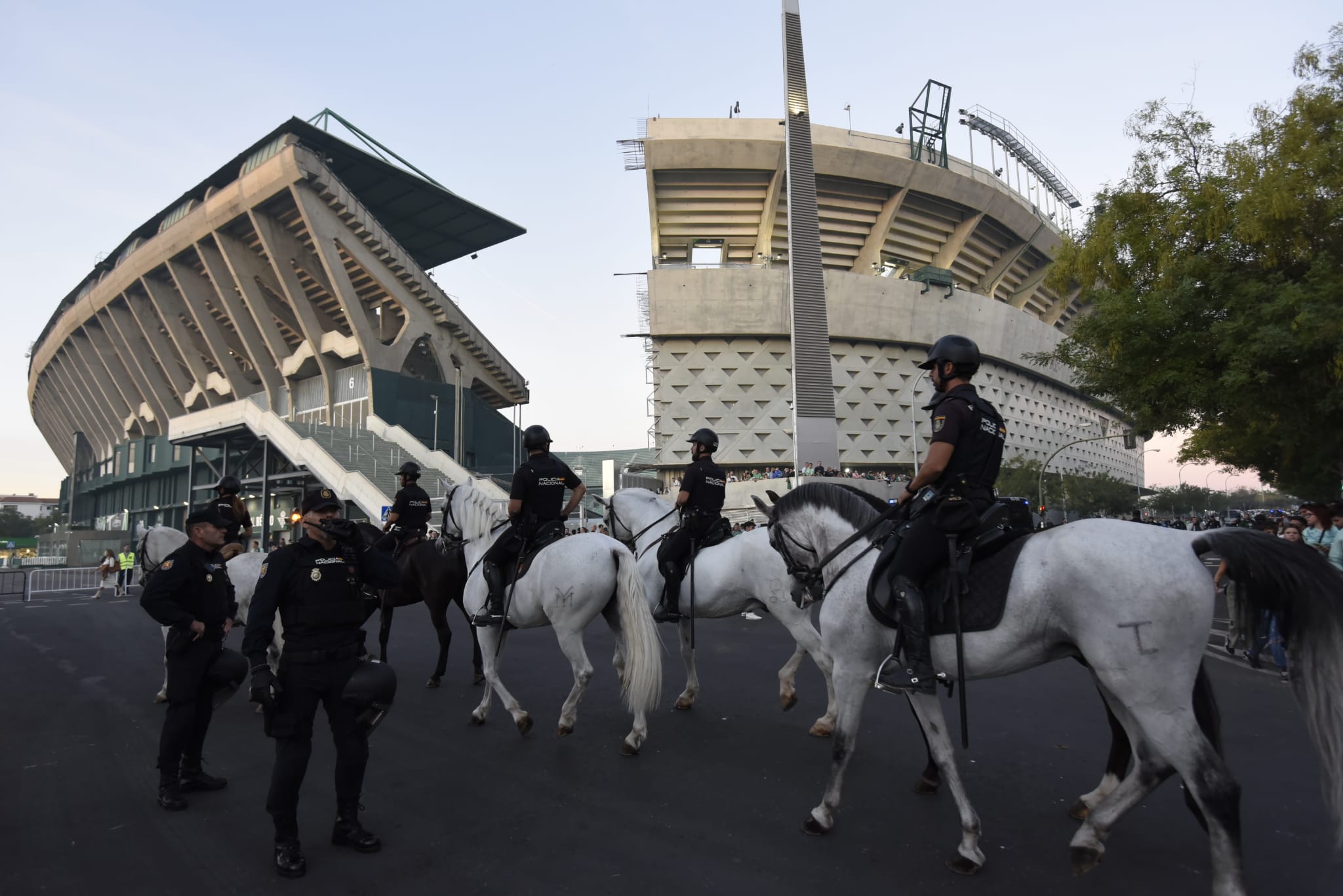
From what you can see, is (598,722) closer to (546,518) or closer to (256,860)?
(546,518)

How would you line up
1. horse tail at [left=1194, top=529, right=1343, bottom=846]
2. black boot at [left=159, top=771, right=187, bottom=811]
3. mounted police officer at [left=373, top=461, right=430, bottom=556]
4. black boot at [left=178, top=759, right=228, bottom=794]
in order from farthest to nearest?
mounted police officer at [left=373, top=461, right=430, bottom=556], black boot at [left=178, top=759, right=228, bottom=794], black boot at [left=159, top=771, right=187, bottom=811], horse tail at [left=1194, top=529, right=1343, bottom=846]

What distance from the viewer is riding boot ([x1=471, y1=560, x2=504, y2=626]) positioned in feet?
21.9

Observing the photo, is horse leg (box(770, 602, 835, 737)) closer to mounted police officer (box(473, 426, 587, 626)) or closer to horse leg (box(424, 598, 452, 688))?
mounted police officer (box(473, 426, 587, 626))

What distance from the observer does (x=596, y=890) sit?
11.9ft

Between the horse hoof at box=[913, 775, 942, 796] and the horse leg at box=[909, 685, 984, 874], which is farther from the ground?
the horse leg at box=[909, 685, 984, 874]

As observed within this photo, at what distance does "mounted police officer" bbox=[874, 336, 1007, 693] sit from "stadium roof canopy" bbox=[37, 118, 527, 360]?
1996 inches

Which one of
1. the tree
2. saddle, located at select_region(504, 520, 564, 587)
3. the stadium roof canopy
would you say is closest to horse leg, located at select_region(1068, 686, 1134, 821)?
saddle, located at select_region(504, 520, 564, 587)

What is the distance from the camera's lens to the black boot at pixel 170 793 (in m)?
4.82

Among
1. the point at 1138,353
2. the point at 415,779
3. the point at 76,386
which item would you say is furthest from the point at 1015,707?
the point at 76,386

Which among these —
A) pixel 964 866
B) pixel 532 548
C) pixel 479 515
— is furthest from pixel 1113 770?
pixel 479 515

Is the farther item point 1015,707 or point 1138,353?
point 1138,353

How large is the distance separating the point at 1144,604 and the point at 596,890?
3.04 meters

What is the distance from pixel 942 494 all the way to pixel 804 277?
4163 cm

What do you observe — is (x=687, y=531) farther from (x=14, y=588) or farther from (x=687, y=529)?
(x=14, y=588)
